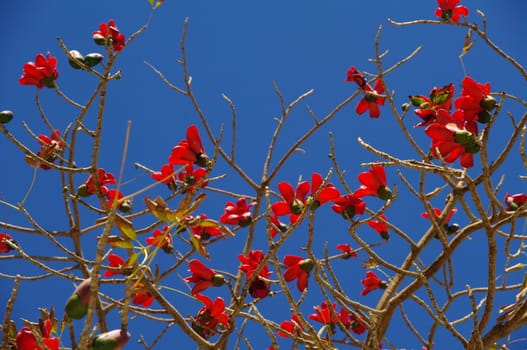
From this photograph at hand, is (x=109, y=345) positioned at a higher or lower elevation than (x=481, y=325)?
lower

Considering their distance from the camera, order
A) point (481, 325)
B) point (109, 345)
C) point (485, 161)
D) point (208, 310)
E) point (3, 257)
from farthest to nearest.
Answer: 1. point (3, 257)
2. point (208, 310)
3. point (481, 325)
4. point (485, 161)
5. point (109, 345)

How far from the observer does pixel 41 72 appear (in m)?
2.07

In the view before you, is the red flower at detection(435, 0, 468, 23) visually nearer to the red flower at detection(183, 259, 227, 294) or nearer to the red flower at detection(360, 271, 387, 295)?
the red flower at detection(360, 271, 387, 295)

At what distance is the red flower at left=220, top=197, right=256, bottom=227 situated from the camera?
1868mm

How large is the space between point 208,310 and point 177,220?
0.91 meters

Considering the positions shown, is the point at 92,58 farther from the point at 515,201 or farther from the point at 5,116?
the point at 515,201

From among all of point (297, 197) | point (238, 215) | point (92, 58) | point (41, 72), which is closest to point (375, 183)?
point (297, 197)

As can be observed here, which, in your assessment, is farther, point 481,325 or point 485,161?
point 481,325

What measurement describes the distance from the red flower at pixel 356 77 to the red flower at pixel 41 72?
3.80ft

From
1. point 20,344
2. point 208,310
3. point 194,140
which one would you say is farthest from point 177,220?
point 194,140

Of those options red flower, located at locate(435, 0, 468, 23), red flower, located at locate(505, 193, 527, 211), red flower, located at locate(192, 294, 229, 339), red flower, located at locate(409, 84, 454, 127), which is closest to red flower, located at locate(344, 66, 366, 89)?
red flower, located at locate(435, 0, 468, 23)

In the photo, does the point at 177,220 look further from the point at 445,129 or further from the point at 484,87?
the point at 484,87

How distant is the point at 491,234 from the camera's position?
1.11 meters

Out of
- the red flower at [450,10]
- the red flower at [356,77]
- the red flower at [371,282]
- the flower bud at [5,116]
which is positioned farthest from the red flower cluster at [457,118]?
the flower bud at [5,116]
